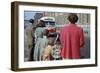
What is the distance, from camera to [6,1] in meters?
1.78

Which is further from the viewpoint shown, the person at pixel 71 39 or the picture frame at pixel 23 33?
the person at pixel 71 39

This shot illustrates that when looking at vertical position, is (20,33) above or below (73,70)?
above

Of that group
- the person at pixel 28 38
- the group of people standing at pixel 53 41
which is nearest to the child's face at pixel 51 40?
the group of people standing at pixel 53 41

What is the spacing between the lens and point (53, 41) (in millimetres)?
1892

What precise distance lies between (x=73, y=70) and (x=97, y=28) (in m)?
0.45

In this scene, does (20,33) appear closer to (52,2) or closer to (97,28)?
(52,2)

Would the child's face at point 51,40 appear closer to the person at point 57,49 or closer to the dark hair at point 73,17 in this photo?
the person at point 57,49

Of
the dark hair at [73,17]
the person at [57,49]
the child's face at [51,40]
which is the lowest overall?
the person at [57,49]

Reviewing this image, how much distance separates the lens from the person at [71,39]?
1.93 metres

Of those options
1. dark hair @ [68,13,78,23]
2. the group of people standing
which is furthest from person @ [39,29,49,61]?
dark hair @ [68,13,78,23]

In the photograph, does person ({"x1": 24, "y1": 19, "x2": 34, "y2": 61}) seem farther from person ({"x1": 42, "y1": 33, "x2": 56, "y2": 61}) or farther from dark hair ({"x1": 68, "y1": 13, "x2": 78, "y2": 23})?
dark hair ({"x1": 68, "y1": 13, "x2": 78, "y2": 23})

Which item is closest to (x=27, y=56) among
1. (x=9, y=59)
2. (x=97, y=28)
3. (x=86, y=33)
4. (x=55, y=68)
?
(x=9, y=59)

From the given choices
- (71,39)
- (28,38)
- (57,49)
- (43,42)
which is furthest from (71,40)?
(28,38)

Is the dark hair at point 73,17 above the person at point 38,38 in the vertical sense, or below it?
above
